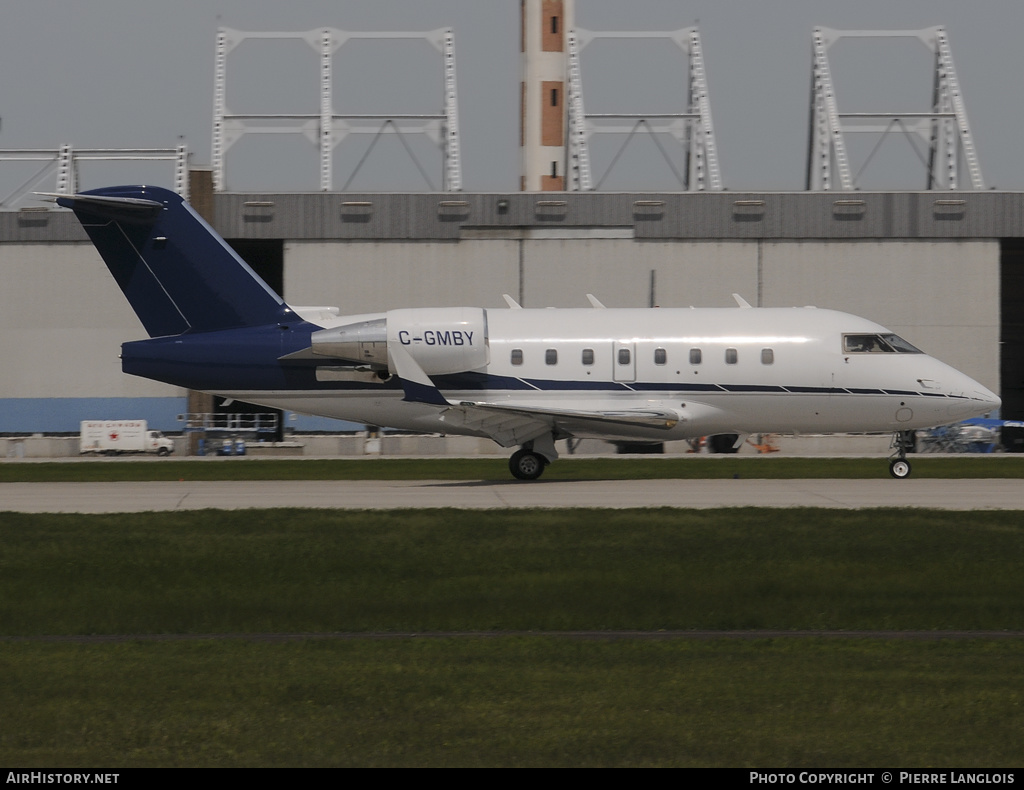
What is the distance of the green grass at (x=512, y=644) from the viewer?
8.19 metres

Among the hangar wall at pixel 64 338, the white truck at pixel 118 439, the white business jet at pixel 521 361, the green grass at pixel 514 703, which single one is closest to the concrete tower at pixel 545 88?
the hangar wall at pixel 64 338

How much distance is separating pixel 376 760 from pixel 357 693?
1.71m

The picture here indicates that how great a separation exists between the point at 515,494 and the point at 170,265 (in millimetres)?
9705

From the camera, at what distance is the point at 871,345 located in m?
28.3

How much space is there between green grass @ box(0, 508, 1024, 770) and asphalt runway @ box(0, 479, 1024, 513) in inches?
113

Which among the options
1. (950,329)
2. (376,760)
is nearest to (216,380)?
(376,760)

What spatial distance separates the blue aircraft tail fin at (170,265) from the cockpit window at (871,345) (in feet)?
42.4

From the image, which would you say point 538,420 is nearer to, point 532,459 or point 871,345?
point 532,459

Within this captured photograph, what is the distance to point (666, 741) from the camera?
26.8ft

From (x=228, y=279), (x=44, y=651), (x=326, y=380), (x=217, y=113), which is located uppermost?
(x=217, y=113)

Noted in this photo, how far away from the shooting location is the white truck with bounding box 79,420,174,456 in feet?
169

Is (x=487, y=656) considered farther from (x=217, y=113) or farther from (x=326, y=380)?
(x=217, y=113)

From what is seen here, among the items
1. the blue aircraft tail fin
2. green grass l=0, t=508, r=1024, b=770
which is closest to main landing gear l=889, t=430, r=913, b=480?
green grass l=0, t=508, r=1024, b=770

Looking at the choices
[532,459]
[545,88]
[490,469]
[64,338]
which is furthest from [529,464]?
[545,88]
